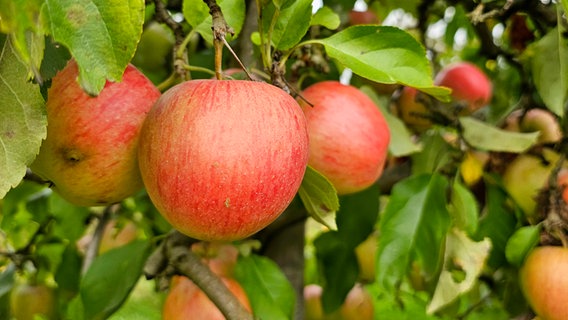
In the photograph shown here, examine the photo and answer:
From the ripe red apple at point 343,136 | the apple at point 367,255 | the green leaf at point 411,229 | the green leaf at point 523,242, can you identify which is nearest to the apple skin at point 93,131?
the ripe red apple at point 343,136

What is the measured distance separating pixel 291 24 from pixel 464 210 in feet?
1.40

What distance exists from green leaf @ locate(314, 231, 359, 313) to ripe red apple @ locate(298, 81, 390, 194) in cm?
34

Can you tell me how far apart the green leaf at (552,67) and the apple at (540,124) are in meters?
0.18

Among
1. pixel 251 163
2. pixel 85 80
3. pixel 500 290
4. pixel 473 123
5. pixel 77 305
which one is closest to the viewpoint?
pixel 85 80

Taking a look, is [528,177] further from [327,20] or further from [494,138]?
[327,20]

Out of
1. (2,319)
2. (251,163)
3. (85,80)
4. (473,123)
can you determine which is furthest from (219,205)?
(2,319)

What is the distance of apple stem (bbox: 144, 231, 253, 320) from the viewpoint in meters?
0.82

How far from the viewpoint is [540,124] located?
3.90ft

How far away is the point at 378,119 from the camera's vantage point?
94 cm

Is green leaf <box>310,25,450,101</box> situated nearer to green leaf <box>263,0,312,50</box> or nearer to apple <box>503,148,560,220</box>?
green leaf <box>263,0,312,50</box>

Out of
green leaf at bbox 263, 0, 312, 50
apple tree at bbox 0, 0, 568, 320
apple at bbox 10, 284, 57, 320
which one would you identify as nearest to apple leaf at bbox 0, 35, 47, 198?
apple tree at bbox 0, 0, 568, 320

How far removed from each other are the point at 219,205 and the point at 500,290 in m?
0.85

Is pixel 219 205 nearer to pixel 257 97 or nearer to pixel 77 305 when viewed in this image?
pixel 257 97

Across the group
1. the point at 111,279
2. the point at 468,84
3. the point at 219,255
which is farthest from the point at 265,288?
the point at 468,84
